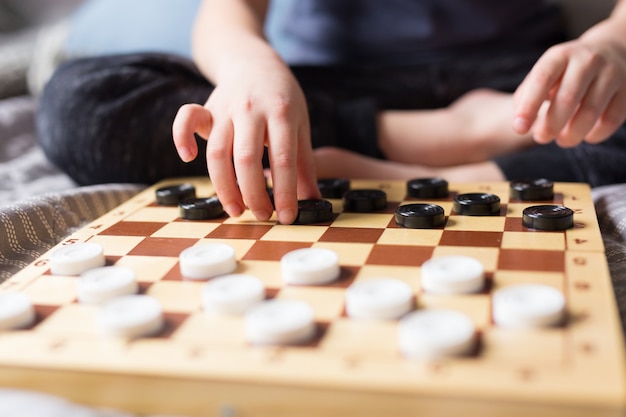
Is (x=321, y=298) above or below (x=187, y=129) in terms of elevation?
below

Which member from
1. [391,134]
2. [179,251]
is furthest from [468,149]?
[179,251]

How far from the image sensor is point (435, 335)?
504 mm

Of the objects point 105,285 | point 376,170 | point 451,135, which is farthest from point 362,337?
point 451,135

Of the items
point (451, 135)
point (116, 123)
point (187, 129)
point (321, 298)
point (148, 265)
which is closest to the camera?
point (321, 298)

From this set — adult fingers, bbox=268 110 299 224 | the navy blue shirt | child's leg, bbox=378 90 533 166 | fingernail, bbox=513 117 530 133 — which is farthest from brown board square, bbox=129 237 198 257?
the navy blue shirt

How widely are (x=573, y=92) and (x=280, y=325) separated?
55cm

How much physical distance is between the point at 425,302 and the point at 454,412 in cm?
14

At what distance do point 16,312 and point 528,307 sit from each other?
42cm

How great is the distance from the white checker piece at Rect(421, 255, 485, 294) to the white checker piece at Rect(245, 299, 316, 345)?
0.38 ft

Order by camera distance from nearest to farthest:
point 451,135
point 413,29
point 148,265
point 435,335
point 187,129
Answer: point 435,335, point 148,265, point 187,129, point 451,135, point 413,29

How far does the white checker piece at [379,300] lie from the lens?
0.56 metres

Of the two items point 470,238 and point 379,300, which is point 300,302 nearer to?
point 379,300

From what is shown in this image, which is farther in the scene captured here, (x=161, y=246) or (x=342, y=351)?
(x=161, y=246)

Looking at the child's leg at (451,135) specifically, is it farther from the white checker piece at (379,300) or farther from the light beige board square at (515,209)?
the white checker piece at (379,300)
